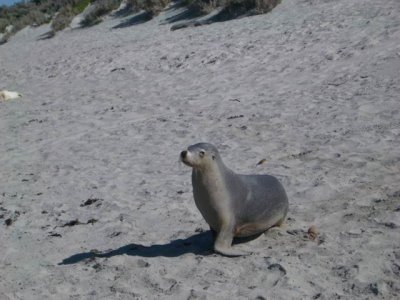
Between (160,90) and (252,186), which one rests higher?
(252,186)

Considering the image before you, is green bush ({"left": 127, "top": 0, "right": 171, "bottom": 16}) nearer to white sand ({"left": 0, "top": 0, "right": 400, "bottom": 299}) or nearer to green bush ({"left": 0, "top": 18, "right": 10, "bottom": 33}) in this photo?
white sand ({"left": 0, "top": 0, "right": 400, "bottom": 299})

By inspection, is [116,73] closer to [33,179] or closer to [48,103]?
[48,103]

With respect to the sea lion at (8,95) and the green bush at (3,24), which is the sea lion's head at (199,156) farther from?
the green bush at (3,24)

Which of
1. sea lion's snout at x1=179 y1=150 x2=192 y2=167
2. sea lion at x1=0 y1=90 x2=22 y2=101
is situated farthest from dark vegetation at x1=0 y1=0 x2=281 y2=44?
sea lion's snout at x1=179 y1=150 x2=192 y2=167

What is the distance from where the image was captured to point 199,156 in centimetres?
420

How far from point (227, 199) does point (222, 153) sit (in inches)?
111

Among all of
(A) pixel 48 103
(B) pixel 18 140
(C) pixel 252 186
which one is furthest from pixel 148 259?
(A) pixel 48 103

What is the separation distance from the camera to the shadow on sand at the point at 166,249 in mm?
4680

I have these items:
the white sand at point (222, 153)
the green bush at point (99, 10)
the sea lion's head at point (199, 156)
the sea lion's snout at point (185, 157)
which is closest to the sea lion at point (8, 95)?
the white sand at point (222, 153)

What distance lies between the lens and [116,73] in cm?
1318

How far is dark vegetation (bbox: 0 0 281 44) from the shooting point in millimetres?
15391

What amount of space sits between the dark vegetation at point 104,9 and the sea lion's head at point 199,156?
429 inches

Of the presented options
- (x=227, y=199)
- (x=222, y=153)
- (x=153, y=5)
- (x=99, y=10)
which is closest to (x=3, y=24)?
(x=99, y=10)

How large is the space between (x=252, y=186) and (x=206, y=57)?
25.3 ft
